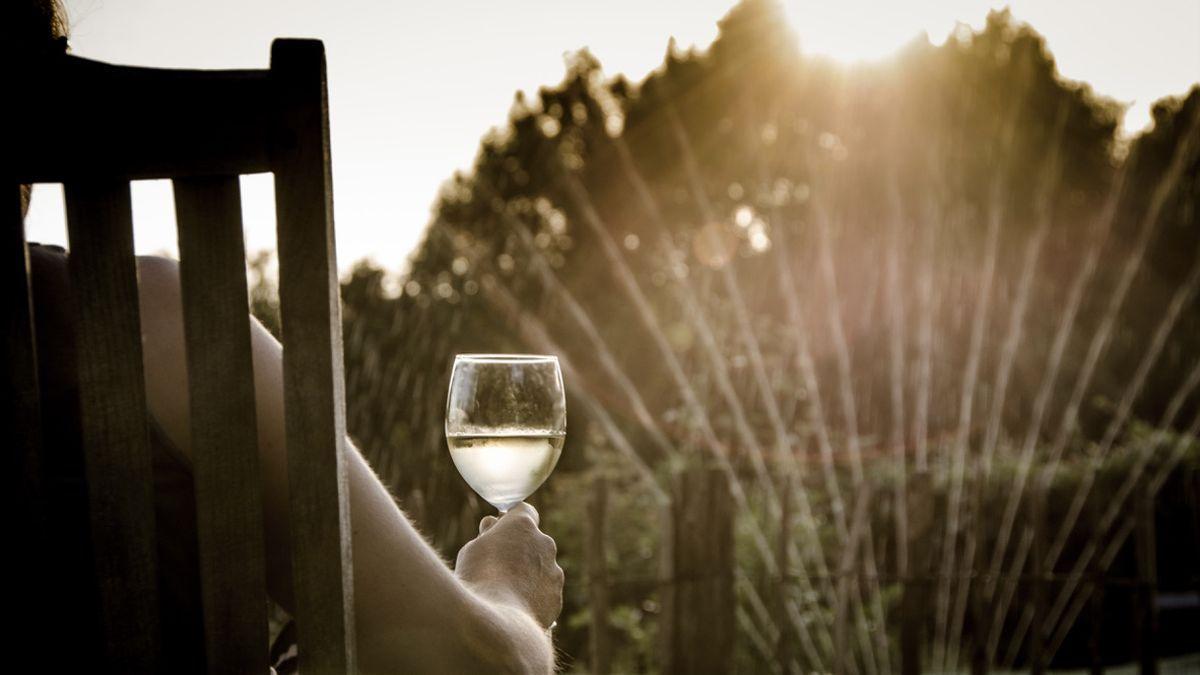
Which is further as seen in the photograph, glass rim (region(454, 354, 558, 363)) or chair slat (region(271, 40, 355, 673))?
glass rim (region(454, 354, 558, 363))

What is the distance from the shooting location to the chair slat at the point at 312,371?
3.78 feet

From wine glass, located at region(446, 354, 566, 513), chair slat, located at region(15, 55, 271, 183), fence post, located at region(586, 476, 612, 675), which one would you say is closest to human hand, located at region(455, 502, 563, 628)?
wine glass, located at region(446, 354, 566, 513)

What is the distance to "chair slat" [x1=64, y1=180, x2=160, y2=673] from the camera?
1.15 meters

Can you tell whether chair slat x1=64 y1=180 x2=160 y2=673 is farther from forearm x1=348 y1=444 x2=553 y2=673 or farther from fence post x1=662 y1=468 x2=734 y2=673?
fence post x1=662 y1=468 x2=734 y2=673

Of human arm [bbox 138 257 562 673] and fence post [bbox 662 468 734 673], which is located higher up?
human arm [bbox 138 257 562 673]

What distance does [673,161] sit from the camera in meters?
25.8

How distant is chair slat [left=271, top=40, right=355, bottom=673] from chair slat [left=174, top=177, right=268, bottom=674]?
0.15 ft

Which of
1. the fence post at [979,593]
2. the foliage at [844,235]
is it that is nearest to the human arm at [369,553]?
the fence post at [979,593]

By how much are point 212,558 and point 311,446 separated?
171 mm

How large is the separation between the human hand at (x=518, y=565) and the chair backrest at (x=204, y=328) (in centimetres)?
47

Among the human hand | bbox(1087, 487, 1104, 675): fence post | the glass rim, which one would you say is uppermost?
the glass rim

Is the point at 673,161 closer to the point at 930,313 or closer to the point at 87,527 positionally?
the point at 930,313

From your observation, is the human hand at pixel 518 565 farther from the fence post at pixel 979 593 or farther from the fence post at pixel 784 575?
the fence post at pixel 979 593

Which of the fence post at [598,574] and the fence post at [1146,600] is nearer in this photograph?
the fence post at [598,574]
